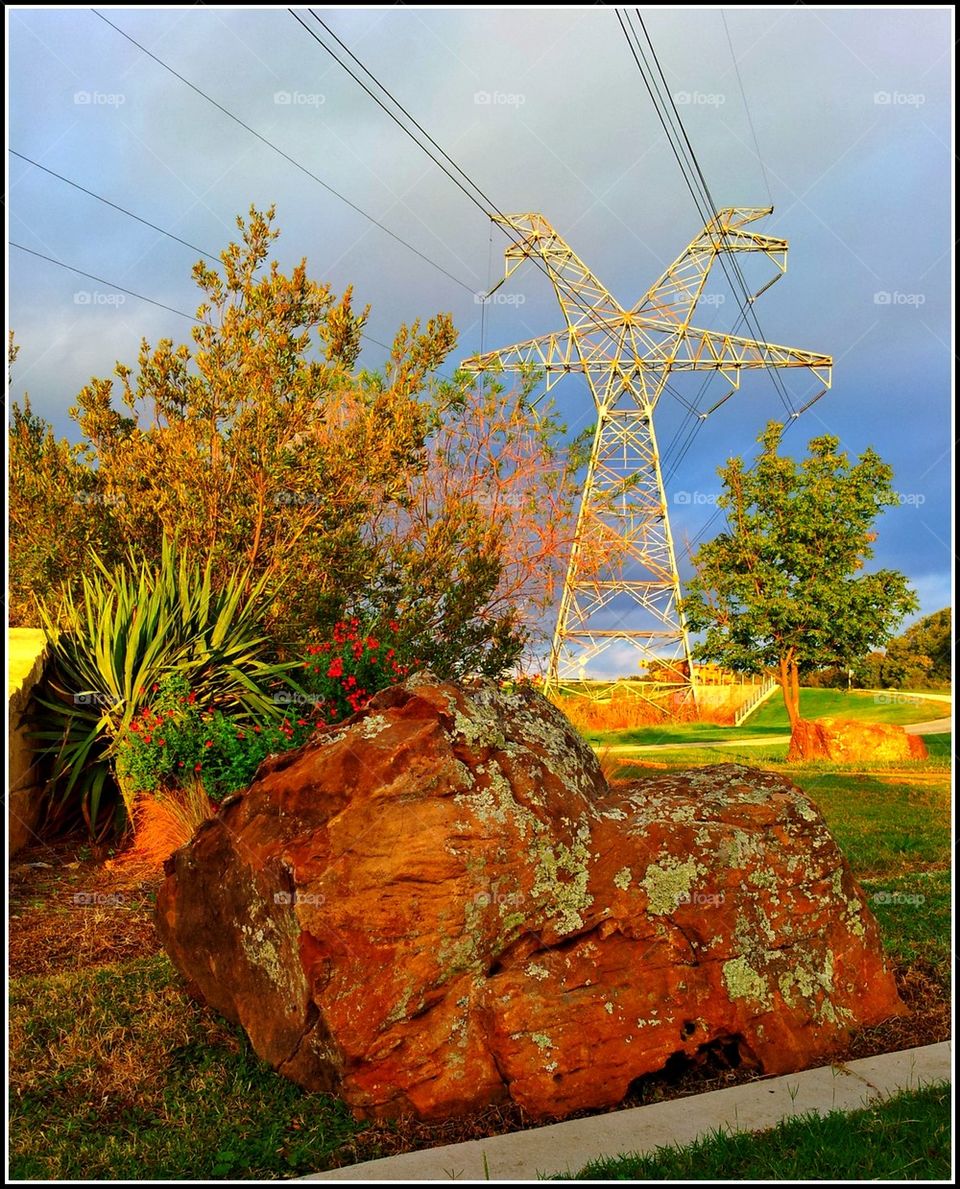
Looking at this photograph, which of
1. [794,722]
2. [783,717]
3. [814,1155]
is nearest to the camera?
[814,1155]

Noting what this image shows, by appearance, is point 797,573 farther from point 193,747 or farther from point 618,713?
point 193,747

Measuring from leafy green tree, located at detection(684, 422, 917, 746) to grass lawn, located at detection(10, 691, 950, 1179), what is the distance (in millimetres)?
15963

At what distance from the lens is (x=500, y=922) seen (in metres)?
4.19

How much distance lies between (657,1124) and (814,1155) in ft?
2.02

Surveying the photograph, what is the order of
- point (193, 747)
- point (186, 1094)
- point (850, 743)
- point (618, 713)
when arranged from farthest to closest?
point (618, 713) < point (850, 743) < point (193, 747) < point (186, 1094)

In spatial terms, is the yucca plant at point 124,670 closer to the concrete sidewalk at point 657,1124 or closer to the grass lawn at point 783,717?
the concrete sidewalk at point 657,1124

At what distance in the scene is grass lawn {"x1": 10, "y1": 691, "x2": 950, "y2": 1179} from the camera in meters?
3.61

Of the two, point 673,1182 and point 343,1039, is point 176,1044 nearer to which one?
point 343,1039

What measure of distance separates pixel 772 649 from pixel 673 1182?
822 inches

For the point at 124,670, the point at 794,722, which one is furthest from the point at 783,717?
the point at 124,670

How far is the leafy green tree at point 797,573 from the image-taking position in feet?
72.5

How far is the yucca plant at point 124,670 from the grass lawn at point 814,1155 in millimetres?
6313

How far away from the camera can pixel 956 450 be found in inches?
173

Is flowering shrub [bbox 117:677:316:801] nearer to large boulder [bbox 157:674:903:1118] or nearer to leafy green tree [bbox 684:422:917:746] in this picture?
large boulder [bbox 157:674:903:1118]
